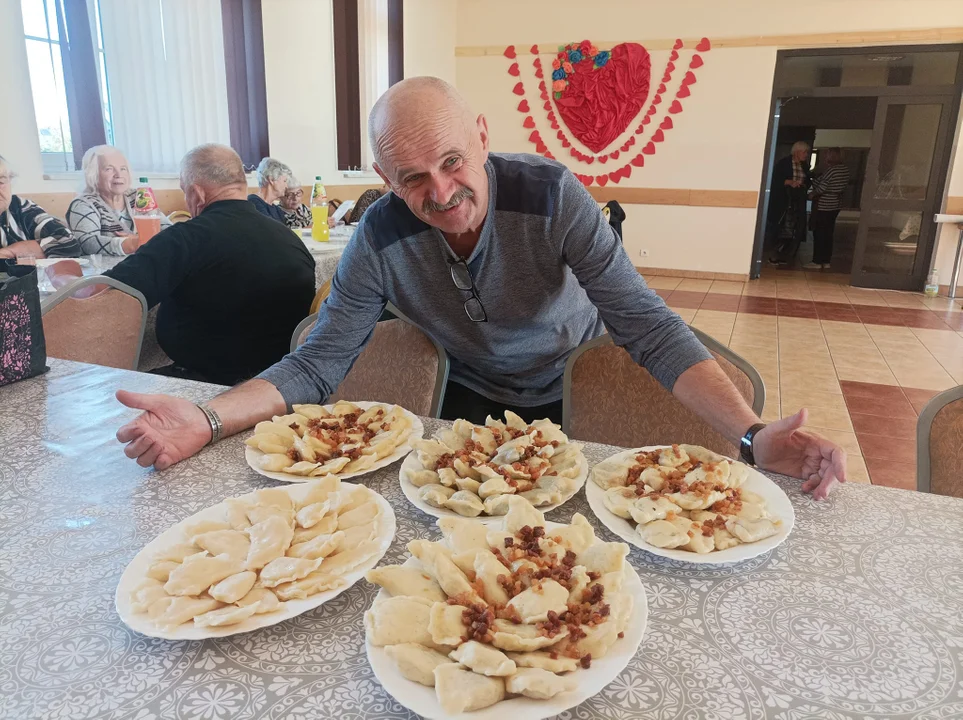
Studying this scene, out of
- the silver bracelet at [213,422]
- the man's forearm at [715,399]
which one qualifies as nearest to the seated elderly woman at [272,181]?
the silver bracelet at [213,422]

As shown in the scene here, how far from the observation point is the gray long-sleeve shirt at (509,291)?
4.37 feet

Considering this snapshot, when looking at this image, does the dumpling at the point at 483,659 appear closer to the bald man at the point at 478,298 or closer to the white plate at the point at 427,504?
the white plate at the point at 427,504

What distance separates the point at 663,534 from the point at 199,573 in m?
0.52

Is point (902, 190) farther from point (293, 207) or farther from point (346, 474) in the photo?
point (346, 474)

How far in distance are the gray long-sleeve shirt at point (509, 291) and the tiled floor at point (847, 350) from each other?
5.84 feet

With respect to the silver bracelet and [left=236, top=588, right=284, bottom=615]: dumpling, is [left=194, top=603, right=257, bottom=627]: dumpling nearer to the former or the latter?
[left=236, top=588, right=284, bottom=615]: dumpling

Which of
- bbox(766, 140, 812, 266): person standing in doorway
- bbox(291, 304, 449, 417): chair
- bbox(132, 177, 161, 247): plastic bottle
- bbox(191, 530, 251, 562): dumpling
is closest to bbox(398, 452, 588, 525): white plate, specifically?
bbox(191, 530, 251, 562): dumpling

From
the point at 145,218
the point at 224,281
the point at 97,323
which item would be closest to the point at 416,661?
the point at 97,323

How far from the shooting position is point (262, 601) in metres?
0.67

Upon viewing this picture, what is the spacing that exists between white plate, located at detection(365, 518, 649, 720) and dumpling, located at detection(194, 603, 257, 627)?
0.13m

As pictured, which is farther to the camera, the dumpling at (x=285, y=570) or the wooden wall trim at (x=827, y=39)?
the wooden wall trim at (x=827, y=39)

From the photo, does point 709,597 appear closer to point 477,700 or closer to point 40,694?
point 477,700

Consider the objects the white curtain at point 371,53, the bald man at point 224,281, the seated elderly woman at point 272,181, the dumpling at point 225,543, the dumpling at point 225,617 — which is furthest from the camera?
the white curtain at point 371,53

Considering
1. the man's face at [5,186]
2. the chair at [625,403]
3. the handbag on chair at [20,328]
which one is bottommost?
the chair at [625,403]
